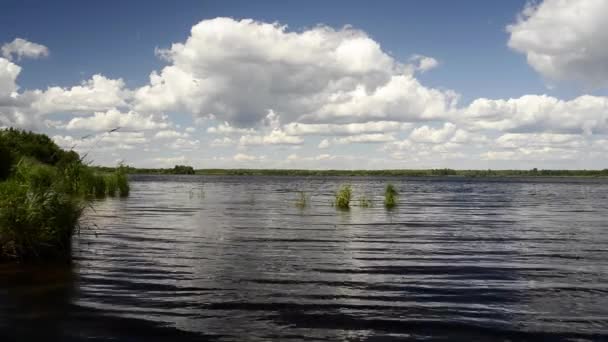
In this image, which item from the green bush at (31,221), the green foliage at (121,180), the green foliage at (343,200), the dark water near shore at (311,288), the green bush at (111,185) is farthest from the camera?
the green foliage at (121,180)

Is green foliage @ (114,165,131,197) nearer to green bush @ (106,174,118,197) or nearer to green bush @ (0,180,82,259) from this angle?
green bush @ (106,174,118,197)

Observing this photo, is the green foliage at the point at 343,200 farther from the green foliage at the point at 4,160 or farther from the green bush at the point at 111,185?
the green foliage at the point at 4,160

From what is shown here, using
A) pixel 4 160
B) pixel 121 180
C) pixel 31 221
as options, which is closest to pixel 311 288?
pixel 31 221

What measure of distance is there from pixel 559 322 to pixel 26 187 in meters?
14.2

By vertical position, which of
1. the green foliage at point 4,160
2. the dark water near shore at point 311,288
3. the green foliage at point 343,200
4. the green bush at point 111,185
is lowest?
the dark water near shore at point 311,288

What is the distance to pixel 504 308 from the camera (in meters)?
11.5

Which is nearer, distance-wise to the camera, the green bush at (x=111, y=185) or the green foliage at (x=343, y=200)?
the green foliage at (x=343, y=200)

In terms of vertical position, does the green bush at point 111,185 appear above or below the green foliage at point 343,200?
above

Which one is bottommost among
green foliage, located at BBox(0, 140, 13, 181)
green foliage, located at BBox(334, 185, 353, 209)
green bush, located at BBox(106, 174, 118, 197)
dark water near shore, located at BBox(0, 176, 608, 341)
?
dark water near shore, located at BBox(0, 176, 608, 341)

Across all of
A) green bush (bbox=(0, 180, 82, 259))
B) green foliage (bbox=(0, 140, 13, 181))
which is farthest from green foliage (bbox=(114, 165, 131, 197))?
Result: green bush (bbox=(0, 180, 82, 259))

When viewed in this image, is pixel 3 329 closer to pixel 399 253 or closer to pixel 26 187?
pixel 26 187

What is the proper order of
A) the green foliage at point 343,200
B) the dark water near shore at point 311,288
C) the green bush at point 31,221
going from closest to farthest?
the dark water near shore at point 311,288 → the green bush at point 31,221 → the green foliage at point 343,200

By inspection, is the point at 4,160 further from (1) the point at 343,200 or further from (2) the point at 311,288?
(1) the point at 343,200

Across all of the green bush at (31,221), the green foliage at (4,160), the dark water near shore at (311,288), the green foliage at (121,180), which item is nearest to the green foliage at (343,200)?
the dark water near shore at (311,288)
